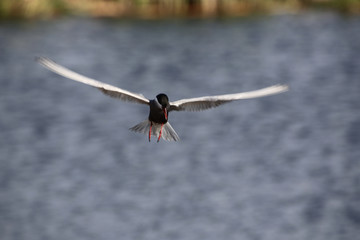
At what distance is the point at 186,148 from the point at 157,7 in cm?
3373

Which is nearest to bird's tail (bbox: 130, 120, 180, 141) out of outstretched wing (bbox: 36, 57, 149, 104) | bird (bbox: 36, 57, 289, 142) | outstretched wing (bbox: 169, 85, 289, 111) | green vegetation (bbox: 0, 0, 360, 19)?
bird (bbox: 36, 57, 289, 142)

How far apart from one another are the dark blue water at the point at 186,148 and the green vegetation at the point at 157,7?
9.67 metres

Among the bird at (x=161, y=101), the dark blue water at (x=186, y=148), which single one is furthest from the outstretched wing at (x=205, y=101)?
the dark blue water at (x=186, y=148)

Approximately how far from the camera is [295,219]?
23609 mm

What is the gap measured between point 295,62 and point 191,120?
450 inches

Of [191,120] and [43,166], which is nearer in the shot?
[43,166]

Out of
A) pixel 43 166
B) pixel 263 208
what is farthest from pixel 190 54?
pixel 263 208

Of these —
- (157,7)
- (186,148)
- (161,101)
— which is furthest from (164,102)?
(157,7)

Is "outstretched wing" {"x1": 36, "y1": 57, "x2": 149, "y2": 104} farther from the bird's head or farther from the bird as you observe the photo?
the bird's head

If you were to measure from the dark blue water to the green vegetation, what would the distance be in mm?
9666

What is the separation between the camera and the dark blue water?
23.6 m

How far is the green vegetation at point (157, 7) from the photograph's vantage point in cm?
5803

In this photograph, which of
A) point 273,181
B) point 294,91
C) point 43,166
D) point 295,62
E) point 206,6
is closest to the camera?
point 273,181

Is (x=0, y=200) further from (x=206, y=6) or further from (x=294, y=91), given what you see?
(x=206, y=6)
